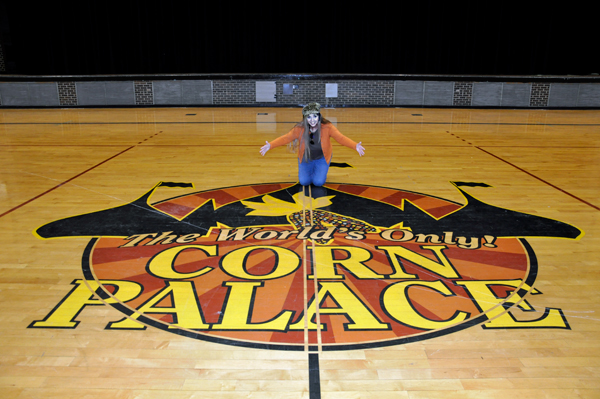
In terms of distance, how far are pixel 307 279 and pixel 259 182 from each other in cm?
240

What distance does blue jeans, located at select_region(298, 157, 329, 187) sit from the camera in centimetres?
500

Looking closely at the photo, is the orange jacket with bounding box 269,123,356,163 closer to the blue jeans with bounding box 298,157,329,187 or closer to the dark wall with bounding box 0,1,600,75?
the blue jeans with bounding box 298,157,329,187

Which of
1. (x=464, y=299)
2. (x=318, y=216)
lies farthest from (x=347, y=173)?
(x=464, y=299)

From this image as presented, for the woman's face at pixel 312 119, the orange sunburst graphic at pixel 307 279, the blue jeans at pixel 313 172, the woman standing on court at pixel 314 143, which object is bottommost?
the orange sunburst graphic at pixel 307 279

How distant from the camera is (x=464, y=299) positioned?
9.14 feet

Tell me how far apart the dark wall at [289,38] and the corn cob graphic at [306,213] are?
10254 millimetres

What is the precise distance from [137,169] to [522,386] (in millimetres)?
5044

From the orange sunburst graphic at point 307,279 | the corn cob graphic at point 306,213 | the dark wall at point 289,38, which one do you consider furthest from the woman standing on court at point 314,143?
the dark wall at point 289,38

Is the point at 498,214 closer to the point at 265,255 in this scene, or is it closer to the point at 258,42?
the point at 265,255

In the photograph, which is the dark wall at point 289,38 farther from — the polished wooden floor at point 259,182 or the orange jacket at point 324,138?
the orange jacket at point 324,138

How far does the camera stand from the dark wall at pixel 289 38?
533 inches

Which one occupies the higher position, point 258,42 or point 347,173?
point 258,42

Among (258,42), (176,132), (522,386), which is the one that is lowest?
(522,386)

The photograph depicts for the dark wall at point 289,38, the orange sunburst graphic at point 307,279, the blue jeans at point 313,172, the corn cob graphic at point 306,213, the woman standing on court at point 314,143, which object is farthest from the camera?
the dark wall at point 289,38
